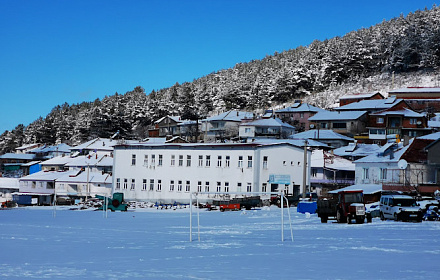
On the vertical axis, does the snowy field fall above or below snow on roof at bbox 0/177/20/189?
below

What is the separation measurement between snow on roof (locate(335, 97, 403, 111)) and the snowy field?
72779 millimetres

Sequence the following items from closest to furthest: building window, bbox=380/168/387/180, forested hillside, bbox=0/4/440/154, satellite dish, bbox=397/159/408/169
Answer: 1. satellite dish, bbox=397/159/408/169
2. building window, bbox=380/168/387/180
3. forested hillside, bbox=0/4/440/154

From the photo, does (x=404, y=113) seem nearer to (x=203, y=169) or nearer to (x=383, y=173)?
(x=383, y=173)

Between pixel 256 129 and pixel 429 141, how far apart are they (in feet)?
151

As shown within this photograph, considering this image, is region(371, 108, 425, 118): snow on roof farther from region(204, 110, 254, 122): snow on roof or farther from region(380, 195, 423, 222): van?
region(380, 195, 423, 222): van

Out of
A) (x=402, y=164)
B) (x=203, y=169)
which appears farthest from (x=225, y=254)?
(x=203, y=169)

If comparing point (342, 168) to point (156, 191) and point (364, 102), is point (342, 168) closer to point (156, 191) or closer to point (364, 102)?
point (156, 191)

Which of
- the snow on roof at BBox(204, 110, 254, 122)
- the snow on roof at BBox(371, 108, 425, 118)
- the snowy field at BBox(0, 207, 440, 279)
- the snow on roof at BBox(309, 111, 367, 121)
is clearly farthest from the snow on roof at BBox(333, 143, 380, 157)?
the snowy field at BBox(0, 207, 440, 279)

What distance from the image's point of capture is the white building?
5769 centimetres

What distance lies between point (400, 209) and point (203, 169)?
109ft

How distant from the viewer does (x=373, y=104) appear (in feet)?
323

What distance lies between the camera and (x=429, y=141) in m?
50.3

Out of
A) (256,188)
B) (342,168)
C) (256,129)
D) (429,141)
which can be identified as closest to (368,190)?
(429,141)

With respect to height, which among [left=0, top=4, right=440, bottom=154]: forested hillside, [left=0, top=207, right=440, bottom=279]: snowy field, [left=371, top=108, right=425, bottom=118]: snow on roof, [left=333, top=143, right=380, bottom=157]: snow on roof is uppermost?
[left=0, top=4, right=440, bottom=154]: forested hillside
